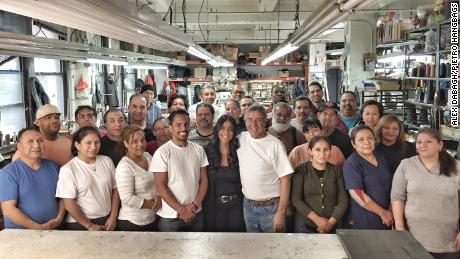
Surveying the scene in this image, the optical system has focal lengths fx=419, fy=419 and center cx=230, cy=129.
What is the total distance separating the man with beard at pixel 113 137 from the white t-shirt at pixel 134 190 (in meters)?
0.28

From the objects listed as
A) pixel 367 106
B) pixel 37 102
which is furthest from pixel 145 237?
pixel 37 102

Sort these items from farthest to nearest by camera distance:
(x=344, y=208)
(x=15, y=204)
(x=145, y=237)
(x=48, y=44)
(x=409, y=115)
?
1. (x=409, y=115)
2. (x=48, y=44)
3. (x=344, y=208)
4. (x=15, y=204)
5. (x=145, y=237)

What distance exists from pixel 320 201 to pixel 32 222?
207 cm

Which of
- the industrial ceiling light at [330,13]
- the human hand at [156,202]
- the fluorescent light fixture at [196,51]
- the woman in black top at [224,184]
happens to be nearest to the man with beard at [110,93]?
the fluorescent light fixture at [196,51]

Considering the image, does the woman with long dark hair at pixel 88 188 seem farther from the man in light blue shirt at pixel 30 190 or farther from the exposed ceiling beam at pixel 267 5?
the exposed ceiling beam at pixel 267 5

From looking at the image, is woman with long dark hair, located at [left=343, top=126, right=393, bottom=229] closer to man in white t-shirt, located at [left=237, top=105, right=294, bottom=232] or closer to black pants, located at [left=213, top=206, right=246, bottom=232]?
man in white t-shirt, located at [left=237, top=105, right=294, bottom=232]

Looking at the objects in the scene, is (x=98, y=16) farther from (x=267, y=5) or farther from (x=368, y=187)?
(x=267, y=5)

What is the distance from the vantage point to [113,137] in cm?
363

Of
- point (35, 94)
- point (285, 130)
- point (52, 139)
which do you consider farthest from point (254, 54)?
point (52, 139)

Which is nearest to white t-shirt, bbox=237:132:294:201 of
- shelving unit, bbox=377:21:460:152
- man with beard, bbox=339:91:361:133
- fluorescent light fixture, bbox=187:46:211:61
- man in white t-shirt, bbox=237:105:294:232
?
man in white t-shirt, bbox=237:105:294:232

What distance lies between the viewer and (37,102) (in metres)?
6.57

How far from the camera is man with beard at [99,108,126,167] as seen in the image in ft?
11.2

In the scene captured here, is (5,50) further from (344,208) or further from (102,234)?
(344,208)

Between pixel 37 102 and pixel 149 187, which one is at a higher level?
pixel 37 102
